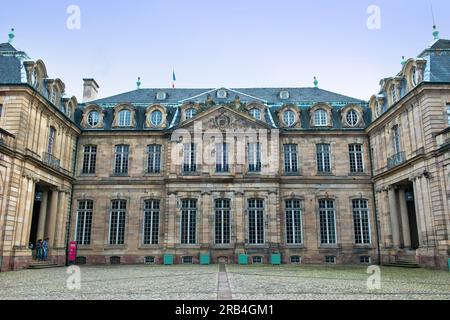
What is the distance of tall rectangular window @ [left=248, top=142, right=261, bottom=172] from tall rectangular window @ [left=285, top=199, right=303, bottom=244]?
10.3ft

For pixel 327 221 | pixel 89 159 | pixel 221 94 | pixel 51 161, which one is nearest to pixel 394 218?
pixel 327 221

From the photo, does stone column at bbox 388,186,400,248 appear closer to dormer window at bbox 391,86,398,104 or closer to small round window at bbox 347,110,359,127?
dormer window at bbox 391,86,398,104

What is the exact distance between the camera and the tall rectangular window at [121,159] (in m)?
26.4

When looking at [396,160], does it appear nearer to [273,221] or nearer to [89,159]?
[273,221]

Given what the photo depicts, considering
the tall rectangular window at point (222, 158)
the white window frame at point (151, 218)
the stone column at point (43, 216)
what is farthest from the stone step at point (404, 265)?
the stone column at point (43, 216)

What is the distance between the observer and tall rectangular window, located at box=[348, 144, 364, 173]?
2632cm

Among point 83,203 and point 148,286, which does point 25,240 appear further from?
point 148,286

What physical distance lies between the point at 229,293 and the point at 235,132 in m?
17.5

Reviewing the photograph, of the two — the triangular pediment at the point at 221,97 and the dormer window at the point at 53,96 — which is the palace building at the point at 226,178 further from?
the triangular pediment at the point at 221,97

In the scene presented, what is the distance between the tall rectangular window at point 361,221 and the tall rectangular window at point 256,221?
6.23m

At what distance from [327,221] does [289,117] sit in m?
7.64

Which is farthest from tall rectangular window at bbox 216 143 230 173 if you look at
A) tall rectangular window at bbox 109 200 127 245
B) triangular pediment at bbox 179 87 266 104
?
tall rectangular window at bbox 109 200 127 245

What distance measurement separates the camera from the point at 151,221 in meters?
25.5

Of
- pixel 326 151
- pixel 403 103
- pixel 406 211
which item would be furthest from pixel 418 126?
pixel 326 151
